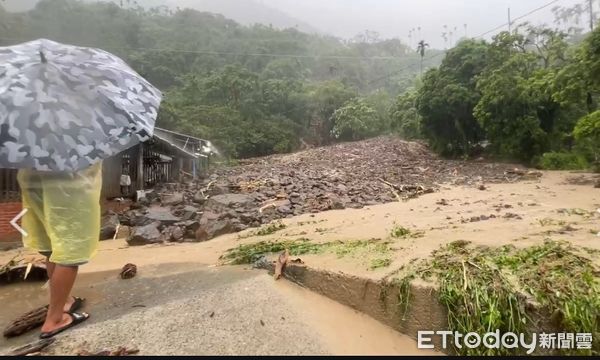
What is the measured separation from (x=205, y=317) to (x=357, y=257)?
1290 mm

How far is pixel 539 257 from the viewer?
2660 millimetres

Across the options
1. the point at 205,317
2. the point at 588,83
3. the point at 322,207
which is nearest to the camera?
the point at 205,317

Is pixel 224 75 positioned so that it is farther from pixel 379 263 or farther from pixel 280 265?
pixel 379 263

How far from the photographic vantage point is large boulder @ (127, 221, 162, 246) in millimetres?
7020

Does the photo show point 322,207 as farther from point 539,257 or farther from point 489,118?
point 489,118

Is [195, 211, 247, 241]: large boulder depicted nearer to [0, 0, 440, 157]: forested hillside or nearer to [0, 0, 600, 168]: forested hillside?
[0, 0, 600, 168]: forested hillside

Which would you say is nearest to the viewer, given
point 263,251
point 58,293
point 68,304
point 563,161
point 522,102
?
point 58,293

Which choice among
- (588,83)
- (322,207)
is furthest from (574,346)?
(588,83)

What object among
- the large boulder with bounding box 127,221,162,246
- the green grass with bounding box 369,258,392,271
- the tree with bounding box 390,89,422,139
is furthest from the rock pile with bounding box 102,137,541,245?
the tree with bounding box 390,89,422,139

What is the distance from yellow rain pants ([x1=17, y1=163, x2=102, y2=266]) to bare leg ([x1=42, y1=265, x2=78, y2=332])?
0.27 feet

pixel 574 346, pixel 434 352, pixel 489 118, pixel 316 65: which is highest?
pixel 316 65

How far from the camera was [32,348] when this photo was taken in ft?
7.69

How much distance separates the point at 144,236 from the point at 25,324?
454 centimetres

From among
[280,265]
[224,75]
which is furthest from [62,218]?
[224,75]
